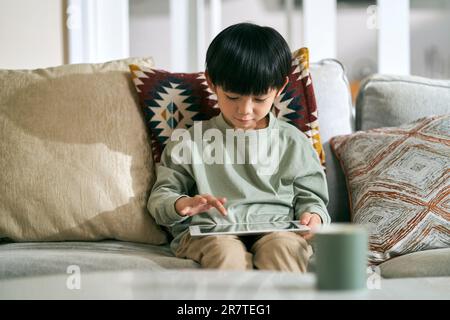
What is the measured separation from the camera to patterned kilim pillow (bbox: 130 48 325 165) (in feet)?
5.67

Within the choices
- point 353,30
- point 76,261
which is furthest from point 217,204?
point 353,30

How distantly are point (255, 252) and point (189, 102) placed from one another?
0.48m

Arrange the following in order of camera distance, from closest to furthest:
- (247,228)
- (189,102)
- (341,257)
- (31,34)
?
(341,257)
(247,228)
(189,102)
(31,34)

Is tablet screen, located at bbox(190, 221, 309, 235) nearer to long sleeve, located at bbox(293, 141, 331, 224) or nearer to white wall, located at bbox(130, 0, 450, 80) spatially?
long sleeve, located at bbox(293, 141, 331, 224)

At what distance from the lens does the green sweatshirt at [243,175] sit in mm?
1586

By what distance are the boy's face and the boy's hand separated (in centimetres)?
25

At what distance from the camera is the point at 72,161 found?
1.65 m

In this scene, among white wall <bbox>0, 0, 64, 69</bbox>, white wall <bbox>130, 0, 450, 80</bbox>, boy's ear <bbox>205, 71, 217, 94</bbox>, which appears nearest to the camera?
boy's ear <bbox>205, 71, 217, 94</bbox>

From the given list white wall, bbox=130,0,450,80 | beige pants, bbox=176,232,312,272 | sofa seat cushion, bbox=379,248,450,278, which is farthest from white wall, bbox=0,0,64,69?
sofa seat cushion, bbox=379,248,450,278

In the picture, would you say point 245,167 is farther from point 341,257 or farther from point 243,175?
point 341,257

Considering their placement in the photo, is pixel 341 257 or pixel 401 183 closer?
pixel 341 257

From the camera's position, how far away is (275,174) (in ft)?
5.39

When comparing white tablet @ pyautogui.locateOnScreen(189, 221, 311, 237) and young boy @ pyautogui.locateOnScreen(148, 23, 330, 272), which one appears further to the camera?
young boy @ pyautogui.locateOnScreen(148, 23, 330, 272)

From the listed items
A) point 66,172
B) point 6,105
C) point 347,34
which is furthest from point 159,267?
point 347,34
